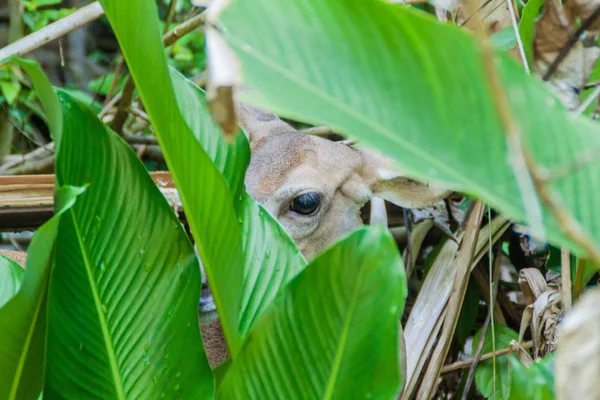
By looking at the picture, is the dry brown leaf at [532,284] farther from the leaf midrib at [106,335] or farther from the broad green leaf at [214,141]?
the leaf midrib at [106,335]

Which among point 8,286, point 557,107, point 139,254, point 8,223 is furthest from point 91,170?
point 8,223

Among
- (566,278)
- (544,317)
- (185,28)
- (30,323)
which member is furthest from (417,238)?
(30,323)

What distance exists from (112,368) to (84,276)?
0.53ft

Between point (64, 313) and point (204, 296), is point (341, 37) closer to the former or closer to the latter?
point (64, 313)

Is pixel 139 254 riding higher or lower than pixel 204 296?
higher

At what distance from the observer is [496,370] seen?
2.26 metres

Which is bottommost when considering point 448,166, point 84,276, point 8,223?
point 8,223

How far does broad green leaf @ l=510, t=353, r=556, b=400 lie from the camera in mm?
955

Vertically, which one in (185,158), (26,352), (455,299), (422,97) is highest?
(422,97)

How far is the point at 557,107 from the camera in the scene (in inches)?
31.8

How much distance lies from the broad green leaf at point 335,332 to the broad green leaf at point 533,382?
0.51 feet

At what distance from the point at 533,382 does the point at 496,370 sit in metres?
1.35

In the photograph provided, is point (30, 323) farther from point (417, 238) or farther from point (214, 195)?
point (417, 238)

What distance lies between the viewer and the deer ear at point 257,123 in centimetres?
251
